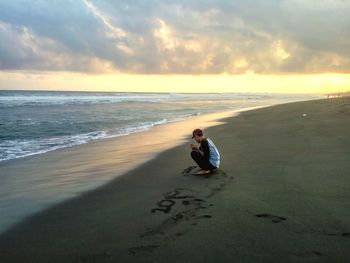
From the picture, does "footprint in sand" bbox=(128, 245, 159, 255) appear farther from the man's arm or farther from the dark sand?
the man's arm

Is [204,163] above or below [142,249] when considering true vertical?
above

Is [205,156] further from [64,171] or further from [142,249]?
[142,249]

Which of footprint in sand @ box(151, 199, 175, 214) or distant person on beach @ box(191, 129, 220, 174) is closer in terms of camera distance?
footprint in sand @ box(151, 199, 175, 214)

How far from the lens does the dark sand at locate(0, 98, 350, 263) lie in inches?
187

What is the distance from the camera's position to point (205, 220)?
5.79 m

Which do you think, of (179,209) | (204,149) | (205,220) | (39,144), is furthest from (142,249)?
(39,144)

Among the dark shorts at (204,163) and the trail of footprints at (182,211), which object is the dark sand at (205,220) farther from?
the dark shorts at (204,163)

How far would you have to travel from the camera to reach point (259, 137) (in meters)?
15.5

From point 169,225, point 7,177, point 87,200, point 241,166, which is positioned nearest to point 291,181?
point 241,166

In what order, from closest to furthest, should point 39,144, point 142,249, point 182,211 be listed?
point 142,249, point 182,211, point 39,144

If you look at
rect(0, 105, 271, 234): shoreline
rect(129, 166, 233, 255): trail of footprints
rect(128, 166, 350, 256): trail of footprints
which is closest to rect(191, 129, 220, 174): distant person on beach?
rect(129, 166, 233, 255): trail of footprints

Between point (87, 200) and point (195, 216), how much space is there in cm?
235

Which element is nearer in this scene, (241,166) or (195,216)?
(195,216)

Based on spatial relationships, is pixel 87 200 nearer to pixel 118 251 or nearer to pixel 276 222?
pixel 118 251
